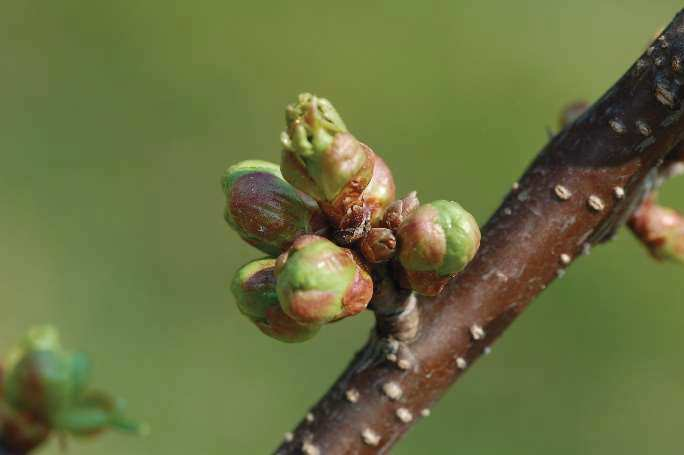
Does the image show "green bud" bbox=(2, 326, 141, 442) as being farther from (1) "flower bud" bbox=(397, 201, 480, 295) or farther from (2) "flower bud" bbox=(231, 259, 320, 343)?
(1) "flower bud" bbox=(397, 201, 480, 295)

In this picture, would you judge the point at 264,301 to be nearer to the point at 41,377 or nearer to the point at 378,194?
the point at 378,194

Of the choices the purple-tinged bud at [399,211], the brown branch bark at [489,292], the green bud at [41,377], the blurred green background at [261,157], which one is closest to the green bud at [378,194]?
the purple-tinged bud at [399,211]

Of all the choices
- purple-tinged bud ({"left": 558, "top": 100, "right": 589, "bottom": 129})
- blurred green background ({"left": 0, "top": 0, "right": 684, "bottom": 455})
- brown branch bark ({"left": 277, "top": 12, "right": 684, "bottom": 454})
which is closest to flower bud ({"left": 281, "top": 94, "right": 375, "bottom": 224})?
brown branch bark ({"left": 277, "top": 12, "right": 684, "bottom": 454})

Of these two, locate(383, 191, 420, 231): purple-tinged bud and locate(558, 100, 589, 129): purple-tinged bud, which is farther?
locate(558, 100, 589, 129): purple-tinged bud

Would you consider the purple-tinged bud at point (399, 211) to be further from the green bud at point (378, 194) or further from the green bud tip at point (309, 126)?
the green bud tip at point (309, 126)

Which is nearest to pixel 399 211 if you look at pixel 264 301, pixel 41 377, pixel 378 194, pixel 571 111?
pixel 378 194

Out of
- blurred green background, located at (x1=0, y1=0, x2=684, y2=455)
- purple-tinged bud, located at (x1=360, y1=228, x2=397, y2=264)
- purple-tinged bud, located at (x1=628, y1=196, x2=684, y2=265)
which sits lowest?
blurred green background, located at (x1=0, y1=0, x2=684, y2=455)
